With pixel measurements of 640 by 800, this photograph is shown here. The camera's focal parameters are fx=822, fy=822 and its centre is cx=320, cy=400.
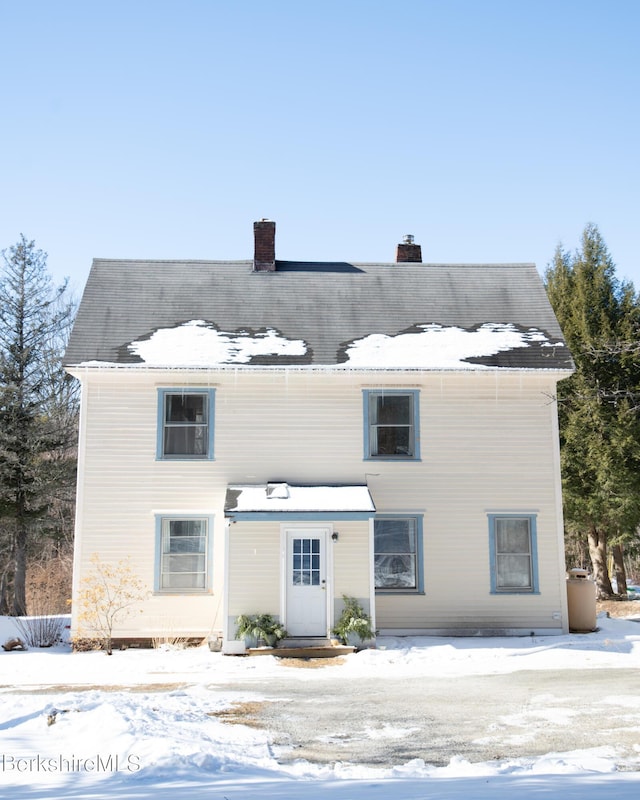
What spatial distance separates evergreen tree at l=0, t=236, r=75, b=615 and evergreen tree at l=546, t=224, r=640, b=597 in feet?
48.0

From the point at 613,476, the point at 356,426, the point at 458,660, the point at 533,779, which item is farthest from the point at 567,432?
the point at 533,779

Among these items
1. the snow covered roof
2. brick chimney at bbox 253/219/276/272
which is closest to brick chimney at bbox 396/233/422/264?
the snow covered roof

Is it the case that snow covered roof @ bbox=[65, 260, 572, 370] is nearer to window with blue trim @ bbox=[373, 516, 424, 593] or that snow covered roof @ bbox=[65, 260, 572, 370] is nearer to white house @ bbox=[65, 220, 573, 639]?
white house @ bbox=[65, 220, 573, 639]

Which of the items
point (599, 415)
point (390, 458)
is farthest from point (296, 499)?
point (599, 415)

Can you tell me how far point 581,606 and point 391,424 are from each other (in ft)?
17.6

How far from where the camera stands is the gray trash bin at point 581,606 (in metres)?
16.8

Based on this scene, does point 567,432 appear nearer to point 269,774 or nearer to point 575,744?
point 575,744

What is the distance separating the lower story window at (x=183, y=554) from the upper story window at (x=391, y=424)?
148 inches

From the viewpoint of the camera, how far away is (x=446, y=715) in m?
9.48

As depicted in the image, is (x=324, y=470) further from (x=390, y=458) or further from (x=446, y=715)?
(x=446, y=715)

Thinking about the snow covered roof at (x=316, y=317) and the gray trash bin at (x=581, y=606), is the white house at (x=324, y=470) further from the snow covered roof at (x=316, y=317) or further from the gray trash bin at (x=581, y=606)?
the gray trash bin at (x=581, y=606)

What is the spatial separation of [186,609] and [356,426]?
4.94 metres

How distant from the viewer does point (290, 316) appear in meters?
18.3

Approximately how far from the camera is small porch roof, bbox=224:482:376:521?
1509cm
